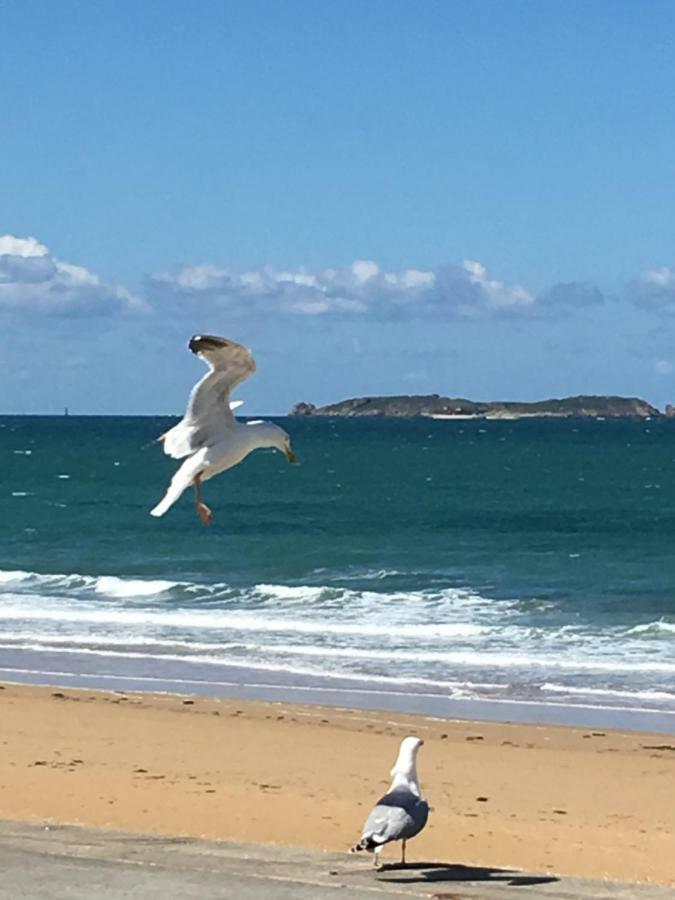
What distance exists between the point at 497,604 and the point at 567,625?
2854 mm

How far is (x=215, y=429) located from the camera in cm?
1272

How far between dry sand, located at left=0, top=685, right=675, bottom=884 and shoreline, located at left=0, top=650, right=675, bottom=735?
64 centimetres

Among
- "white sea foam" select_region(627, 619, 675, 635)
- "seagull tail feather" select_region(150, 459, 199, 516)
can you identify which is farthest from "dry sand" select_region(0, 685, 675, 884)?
"white sea foam" select_region(627, 619, 675, 635)

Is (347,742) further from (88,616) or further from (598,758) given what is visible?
(88,616)

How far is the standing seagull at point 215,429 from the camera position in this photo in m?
12.2

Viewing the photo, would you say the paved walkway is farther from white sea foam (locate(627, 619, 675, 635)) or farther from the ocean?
white sea foam (locate(627, 619, 675, 635))

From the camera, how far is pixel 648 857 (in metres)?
11.4

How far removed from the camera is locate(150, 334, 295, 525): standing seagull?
1221cm

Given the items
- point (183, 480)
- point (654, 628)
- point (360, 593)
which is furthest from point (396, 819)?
point (360, 593)

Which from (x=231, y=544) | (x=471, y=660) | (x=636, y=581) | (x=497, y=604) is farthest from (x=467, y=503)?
(x=471, y=660)

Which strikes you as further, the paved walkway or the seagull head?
the seagull head

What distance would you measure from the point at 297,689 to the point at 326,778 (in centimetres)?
562

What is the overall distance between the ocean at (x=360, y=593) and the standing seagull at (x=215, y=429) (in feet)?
1.83

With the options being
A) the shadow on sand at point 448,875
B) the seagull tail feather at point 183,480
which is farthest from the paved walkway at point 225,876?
the seagull tail feather at point 183,480
